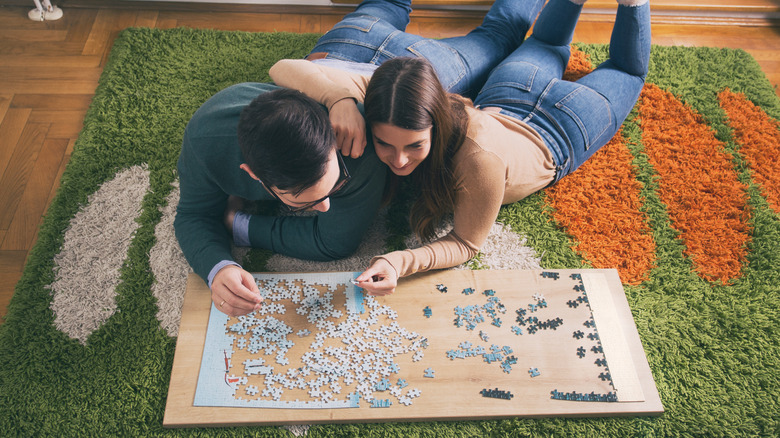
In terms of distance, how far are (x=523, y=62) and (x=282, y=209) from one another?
1172 mm

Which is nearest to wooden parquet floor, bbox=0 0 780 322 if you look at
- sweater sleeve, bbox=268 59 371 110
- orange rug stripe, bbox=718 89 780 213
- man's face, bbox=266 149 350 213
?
orange rug stripe, bbox=718 89 780 213

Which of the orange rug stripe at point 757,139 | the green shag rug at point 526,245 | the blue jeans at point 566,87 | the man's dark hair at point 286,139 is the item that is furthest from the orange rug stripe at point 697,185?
the man's dark hair at point 286,139

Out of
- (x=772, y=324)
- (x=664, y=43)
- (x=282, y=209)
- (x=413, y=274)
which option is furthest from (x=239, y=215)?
(x=664, y=43)

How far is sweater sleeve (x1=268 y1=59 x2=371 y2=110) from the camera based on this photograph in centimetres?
153

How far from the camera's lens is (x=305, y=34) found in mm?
2744

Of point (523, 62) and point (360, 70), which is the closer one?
point (360, 70)

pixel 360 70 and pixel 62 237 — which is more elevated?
pixel 360 70

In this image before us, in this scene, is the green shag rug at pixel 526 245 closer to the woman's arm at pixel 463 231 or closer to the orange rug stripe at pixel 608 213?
the orange rug stripe at pixel 608 213

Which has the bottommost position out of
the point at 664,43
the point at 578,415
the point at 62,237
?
the point at 62,237

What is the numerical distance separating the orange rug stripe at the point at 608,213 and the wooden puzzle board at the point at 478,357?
9.2 inches

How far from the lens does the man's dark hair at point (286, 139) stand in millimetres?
1200

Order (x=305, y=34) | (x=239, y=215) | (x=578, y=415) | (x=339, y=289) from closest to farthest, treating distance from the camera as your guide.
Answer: (x=578, y=415), (x=339, y=289), (x=239, y=215), (x=305, y=34)

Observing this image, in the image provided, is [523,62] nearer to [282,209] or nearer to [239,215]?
[282,209]

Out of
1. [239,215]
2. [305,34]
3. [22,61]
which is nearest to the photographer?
[239,215]
